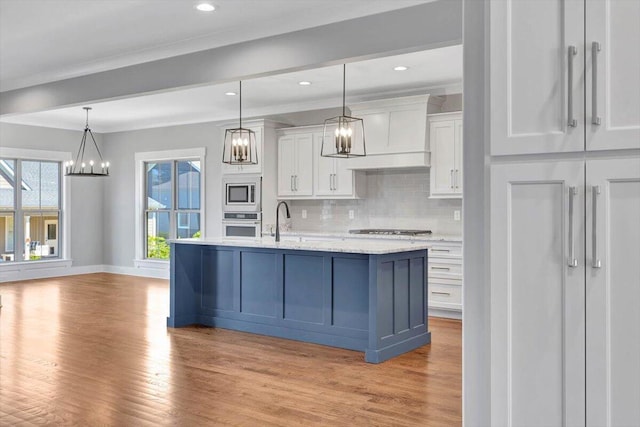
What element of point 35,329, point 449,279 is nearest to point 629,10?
point 449,279

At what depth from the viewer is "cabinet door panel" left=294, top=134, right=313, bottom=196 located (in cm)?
828

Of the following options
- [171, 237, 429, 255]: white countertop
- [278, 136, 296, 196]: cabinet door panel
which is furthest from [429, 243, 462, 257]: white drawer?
[278, 136, 296, 196]: cabinet door panel

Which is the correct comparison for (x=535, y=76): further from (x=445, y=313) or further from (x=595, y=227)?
(x=445, y=313)

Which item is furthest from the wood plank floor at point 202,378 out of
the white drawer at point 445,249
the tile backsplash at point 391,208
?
the tile backsplash at point 391,208

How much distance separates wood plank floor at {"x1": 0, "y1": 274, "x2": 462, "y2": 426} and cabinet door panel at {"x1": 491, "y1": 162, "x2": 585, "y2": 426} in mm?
1643

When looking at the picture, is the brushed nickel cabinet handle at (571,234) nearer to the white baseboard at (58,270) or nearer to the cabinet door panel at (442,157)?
the cabinet door panel at (442,157)

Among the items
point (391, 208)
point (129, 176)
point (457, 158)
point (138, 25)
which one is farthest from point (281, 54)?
point (129, 176)

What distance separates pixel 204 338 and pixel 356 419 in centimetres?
258

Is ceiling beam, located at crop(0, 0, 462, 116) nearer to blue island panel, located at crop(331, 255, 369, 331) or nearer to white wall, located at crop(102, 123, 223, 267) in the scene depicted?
blue island panel, located at crop(331, 255, 369, 331)

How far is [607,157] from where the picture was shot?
179cm

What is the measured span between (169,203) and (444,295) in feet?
18.5

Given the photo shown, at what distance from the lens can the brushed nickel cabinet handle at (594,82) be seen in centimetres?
179

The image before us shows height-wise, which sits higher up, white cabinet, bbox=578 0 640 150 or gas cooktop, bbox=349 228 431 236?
white cabinet, bbox=578 0 640 150

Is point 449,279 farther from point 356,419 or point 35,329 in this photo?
point 35,329
